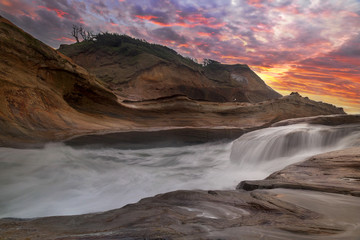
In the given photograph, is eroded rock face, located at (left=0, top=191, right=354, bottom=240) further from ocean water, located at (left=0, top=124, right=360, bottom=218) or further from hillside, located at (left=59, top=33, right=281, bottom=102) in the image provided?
hillside, located at (left=59, top=33, right=281, bottom=102)

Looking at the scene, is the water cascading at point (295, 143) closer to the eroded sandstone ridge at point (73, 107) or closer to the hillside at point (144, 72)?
the eroded sandstone ridge at point (73, 107)

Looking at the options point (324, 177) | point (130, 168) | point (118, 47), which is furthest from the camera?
point (118, 47)

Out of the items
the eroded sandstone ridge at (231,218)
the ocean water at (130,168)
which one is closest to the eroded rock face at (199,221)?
the eroded sandstone ridge at (231,218)

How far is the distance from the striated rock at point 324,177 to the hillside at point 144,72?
12.2 m

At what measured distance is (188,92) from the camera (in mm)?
17891

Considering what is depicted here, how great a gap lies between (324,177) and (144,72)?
1560cm

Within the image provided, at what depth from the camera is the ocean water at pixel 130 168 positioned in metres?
3.98

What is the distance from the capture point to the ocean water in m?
3.98

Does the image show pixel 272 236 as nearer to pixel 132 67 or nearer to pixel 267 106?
pixel 267 106

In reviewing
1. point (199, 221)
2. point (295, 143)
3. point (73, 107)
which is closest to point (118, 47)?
point (73, 107)

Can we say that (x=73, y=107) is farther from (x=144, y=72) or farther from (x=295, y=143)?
(x=144, y=72)

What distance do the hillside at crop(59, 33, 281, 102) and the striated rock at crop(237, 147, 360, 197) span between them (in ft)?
40.1

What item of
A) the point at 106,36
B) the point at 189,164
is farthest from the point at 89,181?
the point at 106,36

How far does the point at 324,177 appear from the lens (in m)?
2.99
